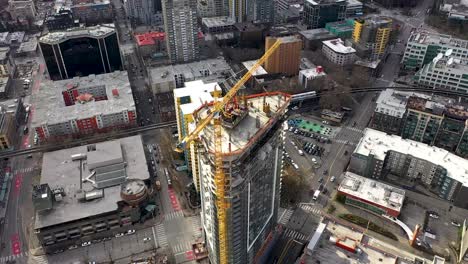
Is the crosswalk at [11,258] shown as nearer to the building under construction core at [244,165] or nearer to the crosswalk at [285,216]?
the building under construction core at [244,165]

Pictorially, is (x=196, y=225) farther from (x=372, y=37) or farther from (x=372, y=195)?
(x=372, y=37)

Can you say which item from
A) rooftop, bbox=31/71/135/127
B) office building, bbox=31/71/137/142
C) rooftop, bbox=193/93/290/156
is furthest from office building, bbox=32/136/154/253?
rooftop, bbox=193/93/290/156

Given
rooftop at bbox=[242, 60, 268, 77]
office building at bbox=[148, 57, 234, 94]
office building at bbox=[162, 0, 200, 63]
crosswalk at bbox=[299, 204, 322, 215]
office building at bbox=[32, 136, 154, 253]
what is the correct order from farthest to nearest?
office building at bbox=[162, 0, 200, 63]
rooftop at bbox=[242, 60, 268, 77]
office building at bbox=[148, 57, 234, 94]
crosswalk at bbox=[299, 204, 322, 215]
office building at bbox=[32, 136, 154, 253]

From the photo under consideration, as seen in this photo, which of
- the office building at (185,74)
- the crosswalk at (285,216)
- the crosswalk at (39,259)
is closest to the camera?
the crosswalk at (39,259)

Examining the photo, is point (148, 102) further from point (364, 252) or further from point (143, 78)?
point (364, 252)

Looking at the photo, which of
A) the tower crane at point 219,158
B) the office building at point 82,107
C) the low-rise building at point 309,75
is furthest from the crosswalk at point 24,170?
the low-rise building at point 309,75

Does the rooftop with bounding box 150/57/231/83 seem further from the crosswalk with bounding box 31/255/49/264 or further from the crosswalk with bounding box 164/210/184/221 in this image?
the crosswalk with bounding box 31/255/49/264

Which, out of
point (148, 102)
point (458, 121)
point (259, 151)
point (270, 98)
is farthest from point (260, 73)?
point (259, 151)
